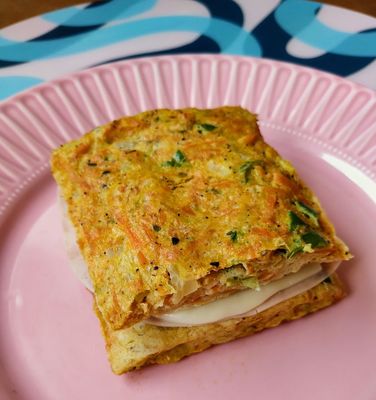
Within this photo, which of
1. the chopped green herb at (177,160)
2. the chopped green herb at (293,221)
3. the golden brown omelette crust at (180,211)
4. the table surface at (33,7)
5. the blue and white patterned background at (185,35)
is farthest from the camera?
the table surface at (33,7)

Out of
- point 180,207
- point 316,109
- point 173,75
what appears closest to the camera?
point 180,207

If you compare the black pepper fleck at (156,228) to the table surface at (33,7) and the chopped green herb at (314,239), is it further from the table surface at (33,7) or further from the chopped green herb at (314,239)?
the table surface at (33,7)

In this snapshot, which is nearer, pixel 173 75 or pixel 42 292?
pixel 42 292

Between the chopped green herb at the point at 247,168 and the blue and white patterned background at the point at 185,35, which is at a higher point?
the blue and white patterned background at the point at 185,35

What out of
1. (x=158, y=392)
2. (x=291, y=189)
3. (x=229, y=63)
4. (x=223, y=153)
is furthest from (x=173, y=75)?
(x=158, y=392)

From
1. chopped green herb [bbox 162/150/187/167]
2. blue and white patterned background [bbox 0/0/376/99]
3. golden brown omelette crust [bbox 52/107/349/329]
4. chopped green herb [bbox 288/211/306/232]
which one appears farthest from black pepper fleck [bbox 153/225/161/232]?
blue and white patterned background [bbox 0/0/376/99]

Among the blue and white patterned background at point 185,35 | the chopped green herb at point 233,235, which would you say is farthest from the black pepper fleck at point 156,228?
the blue and white patterned background at point 185,35

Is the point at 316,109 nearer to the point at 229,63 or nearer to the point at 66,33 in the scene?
the point at 229,63
